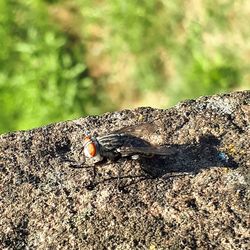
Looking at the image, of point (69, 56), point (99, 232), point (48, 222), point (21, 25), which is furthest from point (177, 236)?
point (21, 25)

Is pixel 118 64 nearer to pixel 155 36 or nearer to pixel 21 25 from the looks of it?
pixel 155 36

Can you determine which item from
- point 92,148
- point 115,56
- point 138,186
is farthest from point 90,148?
point 115,56

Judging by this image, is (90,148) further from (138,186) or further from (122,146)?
(138,186)

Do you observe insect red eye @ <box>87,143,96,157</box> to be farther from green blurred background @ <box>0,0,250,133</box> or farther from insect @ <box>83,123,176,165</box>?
green blurred background @ <box>0,0,250,133</box>

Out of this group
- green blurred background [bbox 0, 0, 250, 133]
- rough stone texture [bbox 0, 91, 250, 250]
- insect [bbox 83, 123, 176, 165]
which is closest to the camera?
rough stone texture [bbox 0, 91, 250, 250]

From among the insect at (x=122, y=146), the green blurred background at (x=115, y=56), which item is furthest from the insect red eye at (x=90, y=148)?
the green blurred background at (x=115, y=56)

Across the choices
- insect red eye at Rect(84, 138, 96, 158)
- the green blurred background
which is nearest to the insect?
insect red eye at Rect(84, 138, 96, 158)
